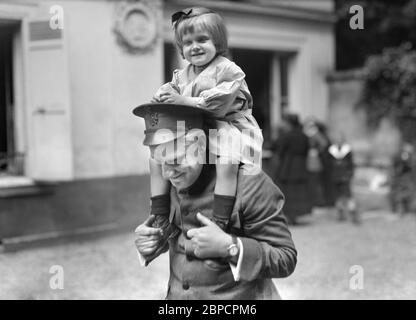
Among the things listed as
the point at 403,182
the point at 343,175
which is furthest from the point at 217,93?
the point at 403,182

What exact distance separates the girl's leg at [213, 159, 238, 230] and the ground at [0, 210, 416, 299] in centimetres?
263

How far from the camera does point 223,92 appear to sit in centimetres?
163

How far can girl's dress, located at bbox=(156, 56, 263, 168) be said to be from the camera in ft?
5.39

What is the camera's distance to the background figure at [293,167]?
7723mm

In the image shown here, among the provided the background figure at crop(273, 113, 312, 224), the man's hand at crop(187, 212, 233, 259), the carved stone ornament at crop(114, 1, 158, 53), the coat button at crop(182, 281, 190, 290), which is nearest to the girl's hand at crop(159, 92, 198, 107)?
the man's hand at crop(187, 212, 233, 259)

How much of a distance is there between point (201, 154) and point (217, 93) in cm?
19

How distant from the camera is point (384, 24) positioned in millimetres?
11805

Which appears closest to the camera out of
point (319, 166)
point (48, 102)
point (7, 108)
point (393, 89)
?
point (48, 102)

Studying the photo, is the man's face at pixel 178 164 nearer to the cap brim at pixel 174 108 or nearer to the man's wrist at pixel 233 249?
the cap brim at pixel 174 108

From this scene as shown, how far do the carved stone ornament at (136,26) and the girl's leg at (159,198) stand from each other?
5.78 metres

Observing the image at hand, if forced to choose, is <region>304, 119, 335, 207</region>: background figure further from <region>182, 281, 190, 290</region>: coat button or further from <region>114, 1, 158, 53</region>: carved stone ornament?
<region>182, 281, 190, 290</region>: coat button

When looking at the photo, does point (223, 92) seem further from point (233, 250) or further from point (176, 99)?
point (233, 250)

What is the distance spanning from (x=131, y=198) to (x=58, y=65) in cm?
205
